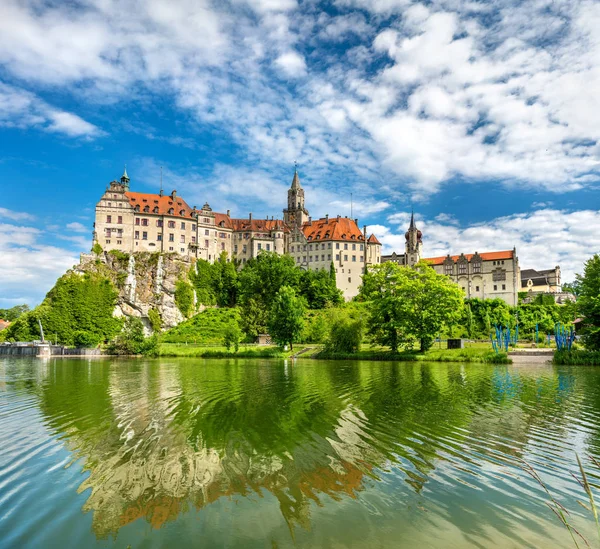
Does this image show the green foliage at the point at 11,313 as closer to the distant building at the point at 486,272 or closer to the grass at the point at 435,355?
the distant building at the point at 486,272

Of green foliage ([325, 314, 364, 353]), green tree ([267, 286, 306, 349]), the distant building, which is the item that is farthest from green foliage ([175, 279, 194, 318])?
the distant building

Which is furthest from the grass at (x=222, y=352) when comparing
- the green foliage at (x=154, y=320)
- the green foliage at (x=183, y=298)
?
the green foliage at (x=183, y=298)

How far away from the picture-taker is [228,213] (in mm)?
108000

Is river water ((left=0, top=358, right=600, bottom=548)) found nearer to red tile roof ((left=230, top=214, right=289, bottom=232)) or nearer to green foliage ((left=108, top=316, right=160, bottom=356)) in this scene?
green foliage ((left=108, top=316, right=160, bottom=356))

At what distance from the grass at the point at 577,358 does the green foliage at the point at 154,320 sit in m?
63.2

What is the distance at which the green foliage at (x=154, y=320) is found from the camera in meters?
78.3

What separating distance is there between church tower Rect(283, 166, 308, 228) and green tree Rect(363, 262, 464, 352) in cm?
6595

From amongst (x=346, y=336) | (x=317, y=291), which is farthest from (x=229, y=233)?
(x=346, y=336)

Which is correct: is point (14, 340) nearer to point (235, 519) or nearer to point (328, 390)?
point (328, 390)

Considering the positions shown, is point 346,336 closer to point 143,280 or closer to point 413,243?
point 143,280

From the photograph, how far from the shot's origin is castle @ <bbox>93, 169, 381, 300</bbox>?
88.3m

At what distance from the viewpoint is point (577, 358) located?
122 ft

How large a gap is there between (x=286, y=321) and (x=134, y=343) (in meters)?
22.1

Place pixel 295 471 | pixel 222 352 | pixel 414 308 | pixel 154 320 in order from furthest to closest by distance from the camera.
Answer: pixel 154 320 → pixel 222 352 → pixel 414 308 → pixel 295 471
